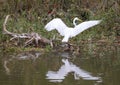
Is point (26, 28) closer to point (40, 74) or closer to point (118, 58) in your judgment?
point (118, 58)

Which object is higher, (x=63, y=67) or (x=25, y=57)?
(x=25, y=57)

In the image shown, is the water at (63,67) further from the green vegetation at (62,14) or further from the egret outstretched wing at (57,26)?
the green vegetation at (62,14)

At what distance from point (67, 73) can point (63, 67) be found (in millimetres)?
858

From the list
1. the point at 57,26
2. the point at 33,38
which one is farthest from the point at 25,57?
the point at 57,26

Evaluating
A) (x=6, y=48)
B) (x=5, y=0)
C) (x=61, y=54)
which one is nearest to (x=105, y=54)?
(x=61, y=54)

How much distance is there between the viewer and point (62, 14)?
18.0 m

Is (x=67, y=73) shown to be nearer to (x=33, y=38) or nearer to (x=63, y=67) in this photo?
(x=63, y=67)

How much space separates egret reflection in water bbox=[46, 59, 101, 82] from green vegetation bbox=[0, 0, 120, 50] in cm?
494

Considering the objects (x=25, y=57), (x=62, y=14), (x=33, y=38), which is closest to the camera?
(x=25, y=57)

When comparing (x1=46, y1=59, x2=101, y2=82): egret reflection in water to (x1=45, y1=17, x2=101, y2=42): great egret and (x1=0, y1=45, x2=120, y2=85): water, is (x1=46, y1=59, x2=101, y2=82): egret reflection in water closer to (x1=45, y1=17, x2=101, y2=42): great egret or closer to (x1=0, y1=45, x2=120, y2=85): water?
(x1=0, y1=45, x2=120, y2=85): water

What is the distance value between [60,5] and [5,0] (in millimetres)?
2309

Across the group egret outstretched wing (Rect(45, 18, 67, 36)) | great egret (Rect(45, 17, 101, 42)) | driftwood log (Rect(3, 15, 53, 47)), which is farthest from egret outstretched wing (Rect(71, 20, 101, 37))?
driftwood log (Rect(3, 15, 53, 47))

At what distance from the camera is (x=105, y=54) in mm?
12367

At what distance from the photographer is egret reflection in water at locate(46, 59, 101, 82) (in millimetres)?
8828
